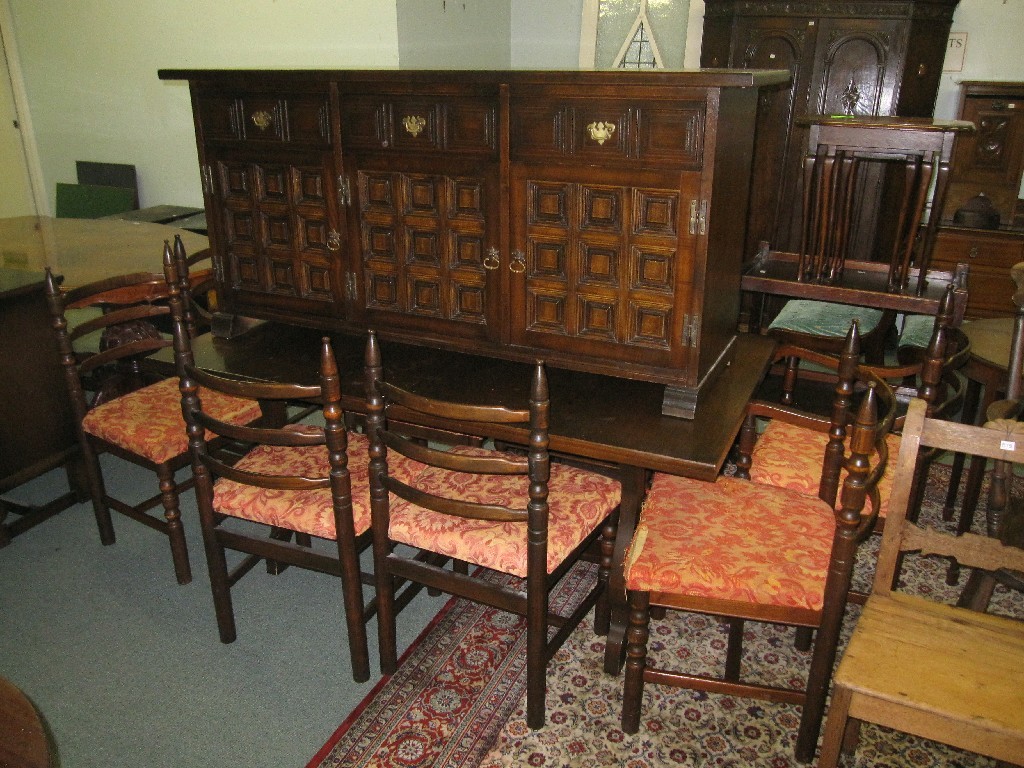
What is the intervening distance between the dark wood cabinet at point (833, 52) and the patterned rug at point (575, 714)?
2.24 metres

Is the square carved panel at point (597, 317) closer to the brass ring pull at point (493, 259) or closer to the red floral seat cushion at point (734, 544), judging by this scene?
the brass ring pull at point (493, 259)

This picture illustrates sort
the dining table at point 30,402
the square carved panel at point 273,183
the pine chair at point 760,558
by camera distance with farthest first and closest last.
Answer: the dining table at point 30,402, the square carved panel at point 273,183, the pine chair at point 760,558

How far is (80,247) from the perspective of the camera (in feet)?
12.8

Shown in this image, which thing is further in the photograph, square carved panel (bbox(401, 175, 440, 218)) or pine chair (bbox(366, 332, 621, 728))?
square carved panel (bbox(401, 175, 440, 218))

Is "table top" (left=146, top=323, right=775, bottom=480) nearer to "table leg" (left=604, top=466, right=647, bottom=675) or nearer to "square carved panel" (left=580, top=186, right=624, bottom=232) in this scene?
"table leg" (left=604, top=466, right=647, bottom=675)

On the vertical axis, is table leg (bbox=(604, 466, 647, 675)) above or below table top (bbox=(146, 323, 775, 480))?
below

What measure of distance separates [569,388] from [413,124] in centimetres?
81

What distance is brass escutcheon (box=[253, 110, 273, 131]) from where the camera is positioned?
2.29 m

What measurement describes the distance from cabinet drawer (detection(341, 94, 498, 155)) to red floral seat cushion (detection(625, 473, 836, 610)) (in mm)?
1020

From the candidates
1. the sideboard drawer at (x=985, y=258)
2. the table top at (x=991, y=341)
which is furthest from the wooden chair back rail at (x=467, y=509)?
the sideboard drawer at (x=985, y=258)

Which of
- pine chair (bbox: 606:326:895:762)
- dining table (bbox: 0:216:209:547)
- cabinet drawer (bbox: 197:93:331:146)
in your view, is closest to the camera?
pine chair (bbox: 606:326:895:762)

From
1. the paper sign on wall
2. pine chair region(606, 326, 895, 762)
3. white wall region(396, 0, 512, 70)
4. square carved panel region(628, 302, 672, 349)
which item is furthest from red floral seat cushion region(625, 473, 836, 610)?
the paper sign on wall

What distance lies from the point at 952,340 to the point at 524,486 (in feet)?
5.59

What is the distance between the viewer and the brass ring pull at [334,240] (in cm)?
233
